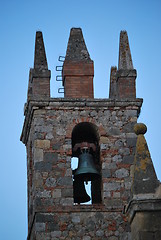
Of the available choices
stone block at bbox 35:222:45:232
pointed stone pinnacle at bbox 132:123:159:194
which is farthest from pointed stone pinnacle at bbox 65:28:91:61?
pointed stone pinnacle at bbox 132:123:159:194

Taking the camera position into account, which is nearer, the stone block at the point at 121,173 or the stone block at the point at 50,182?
the stone block at the point at 50,182

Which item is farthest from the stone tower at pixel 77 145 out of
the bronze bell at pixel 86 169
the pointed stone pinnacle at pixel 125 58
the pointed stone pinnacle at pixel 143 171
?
the pointed stone pinnacle at pixel 143 171

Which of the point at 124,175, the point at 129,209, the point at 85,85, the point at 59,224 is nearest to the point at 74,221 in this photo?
the point at 59,224

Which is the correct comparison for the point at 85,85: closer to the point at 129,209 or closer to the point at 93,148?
the point at 93,148

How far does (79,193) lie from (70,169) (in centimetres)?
102

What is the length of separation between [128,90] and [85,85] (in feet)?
3.36

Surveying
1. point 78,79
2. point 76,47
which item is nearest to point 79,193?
point 78,79

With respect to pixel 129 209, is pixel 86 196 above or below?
above

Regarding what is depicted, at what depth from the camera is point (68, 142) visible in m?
19.8

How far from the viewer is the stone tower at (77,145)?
62.6ft

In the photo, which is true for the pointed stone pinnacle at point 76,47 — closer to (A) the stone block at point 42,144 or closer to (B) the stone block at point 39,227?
(A) the stone block at point 42,144

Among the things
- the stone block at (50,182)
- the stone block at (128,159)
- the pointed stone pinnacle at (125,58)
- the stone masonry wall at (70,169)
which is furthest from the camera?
the pointed stone pinnacle at (125,58)

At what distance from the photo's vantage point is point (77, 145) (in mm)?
20141

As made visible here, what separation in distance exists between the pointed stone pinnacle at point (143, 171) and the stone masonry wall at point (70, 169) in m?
4.83
